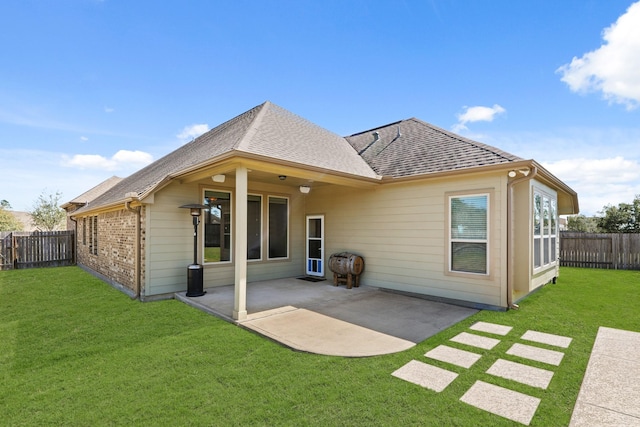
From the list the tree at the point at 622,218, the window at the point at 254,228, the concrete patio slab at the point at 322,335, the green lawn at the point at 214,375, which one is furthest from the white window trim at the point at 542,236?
the tree at the point at 622,218

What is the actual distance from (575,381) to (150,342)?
204 inches

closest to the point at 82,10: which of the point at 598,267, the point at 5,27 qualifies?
the point at 5,27

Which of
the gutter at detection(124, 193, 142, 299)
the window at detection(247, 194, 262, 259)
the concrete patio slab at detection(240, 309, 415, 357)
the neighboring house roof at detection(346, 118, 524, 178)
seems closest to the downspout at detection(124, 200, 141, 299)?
the gutter at detection(124, 193, 142, 299)

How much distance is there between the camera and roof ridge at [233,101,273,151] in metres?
5.30

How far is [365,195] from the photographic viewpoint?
26.7 ft

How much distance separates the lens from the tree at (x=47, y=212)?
2580 centimetres

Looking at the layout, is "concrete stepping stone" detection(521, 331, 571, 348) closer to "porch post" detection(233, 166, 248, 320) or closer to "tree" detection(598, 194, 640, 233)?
"porch post" detection(233, 166, 248, 320)

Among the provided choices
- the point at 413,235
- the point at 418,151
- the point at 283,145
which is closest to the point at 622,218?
the point at 418,151

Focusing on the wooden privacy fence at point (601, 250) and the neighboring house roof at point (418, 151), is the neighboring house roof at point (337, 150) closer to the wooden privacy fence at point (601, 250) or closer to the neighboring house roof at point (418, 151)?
the neighboring house roof at point (418, 151)

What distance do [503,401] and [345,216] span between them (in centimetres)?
615

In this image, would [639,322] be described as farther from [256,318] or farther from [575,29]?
[575,29]

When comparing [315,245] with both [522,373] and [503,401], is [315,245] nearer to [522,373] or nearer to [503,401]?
[522,373]

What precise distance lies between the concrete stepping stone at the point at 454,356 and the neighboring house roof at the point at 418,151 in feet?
12.1

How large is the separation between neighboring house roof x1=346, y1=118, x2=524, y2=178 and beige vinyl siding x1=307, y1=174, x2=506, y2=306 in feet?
1.14
